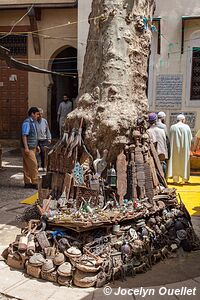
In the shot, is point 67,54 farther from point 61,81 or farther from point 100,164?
point 100,164

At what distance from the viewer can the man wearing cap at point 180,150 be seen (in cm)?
906

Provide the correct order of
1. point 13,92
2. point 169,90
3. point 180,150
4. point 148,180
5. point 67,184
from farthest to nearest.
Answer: point 13,92 → point 169,90 → point 180,150 → point 148,180 → point 67,184

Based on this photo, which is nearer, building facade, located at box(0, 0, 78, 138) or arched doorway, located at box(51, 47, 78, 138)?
building facade, located at box(0, 0, 78, 138)

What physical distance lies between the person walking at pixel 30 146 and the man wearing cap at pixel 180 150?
121 inches

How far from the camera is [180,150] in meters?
9.14

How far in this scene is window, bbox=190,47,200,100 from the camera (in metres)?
11.9

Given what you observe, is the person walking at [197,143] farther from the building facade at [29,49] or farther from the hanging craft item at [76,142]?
the hanging craft item at [76,142]

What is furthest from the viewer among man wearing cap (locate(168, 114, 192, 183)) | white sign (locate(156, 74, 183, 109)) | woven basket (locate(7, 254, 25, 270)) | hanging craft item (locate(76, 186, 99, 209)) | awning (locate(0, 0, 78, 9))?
awning (locate(0, 0, 78, 9))

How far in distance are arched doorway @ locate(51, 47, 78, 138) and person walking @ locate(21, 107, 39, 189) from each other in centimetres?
602

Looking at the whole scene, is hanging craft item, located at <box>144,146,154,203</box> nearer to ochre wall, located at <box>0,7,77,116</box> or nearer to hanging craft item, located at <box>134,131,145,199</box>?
hanging craft item, located at <box>134,131,145,199</box>

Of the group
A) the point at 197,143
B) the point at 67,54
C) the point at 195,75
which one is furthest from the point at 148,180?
the point at 67,54

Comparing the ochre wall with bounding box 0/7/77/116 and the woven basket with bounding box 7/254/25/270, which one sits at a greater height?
the ochre wall with bounding box 0/7/77/116

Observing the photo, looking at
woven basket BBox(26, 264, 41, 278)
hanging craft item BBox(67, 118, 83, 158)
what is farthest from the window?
woven basket BBox(26, 264, 41, 278)

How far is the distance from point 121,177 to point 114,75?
4.35 ft
